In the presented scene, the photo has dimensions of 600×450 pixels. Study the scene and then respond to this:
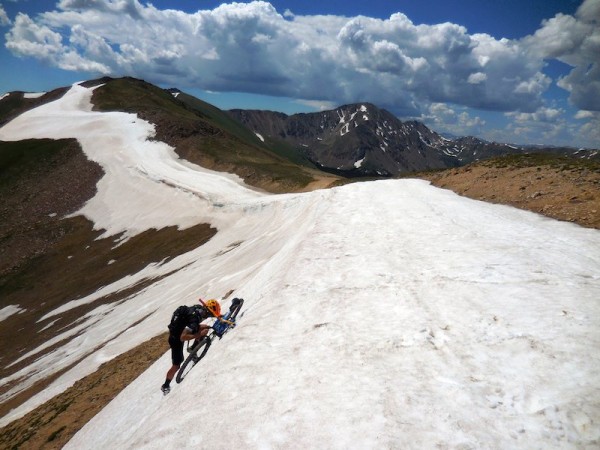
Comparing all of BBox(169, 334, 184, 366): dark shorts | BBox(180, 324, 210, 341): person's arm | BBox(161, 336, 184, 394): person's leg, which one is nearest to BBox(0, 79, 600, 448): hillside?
BBox(161, 336, 184, 394): person's leg

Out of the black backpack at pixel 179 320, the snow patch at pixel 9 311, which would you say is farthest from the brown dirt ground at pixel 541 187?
the snow patch at pixel 9 311

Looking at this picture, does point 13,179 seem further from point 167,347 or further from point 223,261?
point 167,347

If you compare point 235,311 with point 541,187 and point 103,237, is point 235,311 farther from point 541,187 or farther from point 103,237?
point 103,237

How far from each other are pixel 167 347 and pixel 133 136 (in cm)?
9010

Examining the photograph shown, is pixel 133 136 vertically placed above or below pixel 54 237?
above

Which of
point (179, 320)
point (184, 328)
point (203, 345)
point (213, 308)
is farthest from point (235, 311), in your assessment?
point (179, 320)

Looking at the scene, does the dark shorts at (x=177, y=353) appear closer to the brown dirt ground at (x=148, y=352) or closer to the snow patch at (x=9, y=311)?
the brown dirt ground at (x=148, y=352)

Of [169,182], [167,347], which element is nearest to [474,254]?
[167,347]

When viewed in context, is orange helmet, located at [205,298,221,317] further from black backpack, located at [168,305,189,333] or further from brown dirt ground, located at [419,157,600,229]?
brown dirt ground, located at [419,157,600,229]

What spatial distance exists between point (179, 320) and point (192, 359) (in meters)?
1.45

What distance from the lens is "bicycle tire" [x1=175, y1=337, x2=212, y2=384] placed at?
12.2 meters

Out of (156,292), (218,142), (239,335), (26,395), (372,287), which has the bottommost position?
(26,395)

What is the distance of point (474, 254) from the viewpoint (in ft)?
48.0

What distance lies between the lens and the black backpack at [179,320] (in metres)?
12.7
